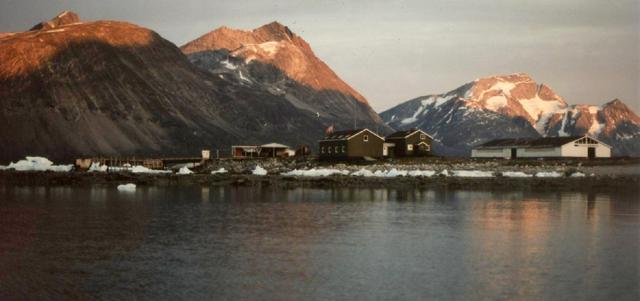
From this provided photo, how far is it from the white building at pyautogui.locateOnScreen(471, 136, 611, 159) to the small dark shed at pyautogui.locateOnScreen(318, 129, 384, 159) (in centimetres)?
2055

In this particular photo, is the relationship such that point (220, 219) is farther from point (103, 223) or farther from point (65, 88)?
point (65, 88)

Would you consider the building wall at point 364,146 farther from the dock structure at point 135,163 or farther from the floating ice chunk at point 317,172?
the dock structure at point 135,163

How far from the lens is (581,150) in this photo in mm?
109500

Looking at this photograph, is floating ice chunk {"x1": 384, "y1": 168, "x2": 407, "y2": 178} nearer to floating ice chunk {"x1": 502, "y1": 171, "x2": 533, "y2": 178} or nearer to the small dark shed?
floating ice chunk {"x1": 502, "y1": 171, "x2": 533, "y2": 178}

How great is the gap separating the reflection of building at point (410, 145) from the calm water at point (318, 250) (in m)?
53.2

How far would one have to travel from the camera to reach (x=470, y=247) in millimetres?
36062

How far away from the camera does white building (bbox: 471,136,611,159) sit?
107562mm

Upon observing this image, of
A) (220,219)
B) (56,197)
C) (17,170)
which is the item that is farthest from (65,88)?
(220,219)

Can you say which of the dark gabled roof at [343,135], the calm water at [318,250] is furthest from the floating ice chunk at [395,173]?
the calm water at [318,250]

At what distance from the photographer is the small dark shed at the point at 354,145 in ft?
354

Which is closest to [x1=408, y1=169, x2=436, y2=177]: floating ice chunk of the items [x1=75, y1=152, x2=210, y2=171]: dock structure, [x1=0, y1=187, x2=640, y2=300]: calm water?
[x1=0, y1=187, x2=640, y2=300]: calm water

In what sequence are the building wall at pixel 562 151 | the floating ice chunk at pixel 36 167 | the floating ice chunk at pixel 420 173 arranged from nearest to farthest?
1. the floating ice chunk at pixel 420 173
2. the floating ice chunk at pixel 36 167
3. the building wall at pixel 562 151

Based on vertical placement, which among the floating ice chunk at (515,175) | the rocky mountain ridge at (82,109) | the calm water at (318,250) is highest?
the rocky mountain ridge at (82,109)

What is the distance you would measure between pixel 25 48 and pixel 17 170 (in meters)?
91.4
